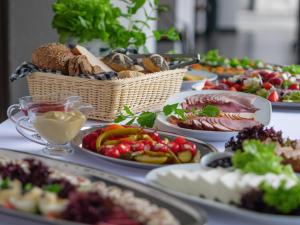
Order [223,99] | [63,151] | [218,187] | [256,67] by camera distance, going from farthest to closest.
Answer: [256,67]
[223,99]
[63,151]
[218,187]

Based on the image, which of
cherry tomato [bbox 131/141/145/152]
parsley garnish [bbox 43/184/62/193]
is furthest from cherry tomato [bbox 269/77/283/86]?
parsley garnish [bbox 43/184/62/193]

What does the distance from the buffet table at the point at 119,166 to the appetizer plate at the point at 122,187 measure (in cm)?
8

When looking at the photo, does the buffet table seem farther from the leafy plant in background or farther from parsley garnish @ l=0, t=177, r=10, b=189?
the leafy plant in background

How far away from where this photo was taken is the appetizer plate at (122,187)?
1.01m

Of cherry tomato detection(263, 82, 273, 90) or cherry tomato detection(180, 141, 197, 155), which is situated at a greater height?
cherry tomato detection(180, 141, 197, 155)

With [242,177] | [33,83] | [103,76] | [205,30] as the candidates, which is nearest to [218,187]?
[242,177]

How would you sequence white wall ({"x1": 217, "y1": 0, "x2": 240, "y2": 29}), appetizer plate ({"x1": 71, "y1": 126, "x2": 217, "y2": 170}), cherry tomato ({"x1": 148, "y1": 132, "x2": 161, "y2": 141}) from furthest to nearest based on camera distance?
white wall ({"x1": 217, "y1": 0, "x2": 240, "y2": 29}) < cherry tomato ({"x1": 148, "y1": 132, "x2": 161, "y2": 141}) < appetizer plate ({"x1": 71, "y1": 126, "x2": 217, "y2": 170})

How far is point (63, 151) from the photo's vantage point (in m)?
1.46

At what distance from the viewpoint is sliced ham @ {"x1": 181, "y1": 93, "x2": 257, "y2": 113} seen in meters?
1.82

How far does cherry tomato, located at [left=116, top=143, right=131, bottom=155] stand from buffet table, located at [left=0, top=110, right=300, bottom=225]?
0.10ft

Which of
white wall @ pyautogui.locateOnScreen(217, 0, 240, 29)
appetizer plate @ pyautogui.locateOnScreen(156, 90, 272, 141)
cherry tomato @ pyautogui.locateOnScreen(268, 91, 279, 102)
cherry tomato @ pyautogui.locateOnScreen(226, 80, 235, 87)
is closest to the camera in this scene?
appetizer plate @ pyautogui.locateOnScreen(156, 90, 272, 141)

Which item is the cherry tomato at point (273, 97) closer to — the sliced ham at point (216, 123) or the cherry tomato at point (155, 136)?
the sliced ham at point (216, 123)

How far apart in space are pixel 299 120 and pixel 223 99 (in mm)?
217

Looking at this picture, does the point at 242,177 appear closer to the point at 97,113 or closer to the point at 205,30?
the point at 97,113
